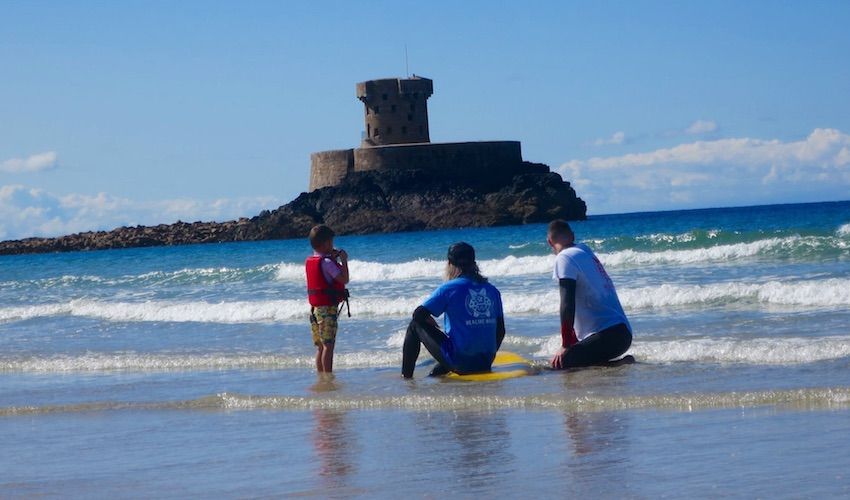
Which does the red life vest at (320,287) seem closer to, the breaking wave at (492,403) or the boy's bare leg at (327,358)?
the boy's bare leg at (327,358)

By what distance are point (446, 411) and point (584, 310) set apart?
1544 mm

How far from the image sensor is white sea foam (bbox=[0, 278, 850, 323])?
12922 millimetres

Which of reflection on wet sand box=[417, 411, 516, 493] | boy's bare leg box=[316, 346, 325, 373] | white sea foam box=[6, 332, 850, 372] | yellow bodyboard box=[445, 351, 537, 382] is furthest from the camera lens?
→ boy's bare leg box=[316, 346, 325, 373]

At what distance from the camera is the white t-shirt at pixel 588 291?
25.4 ft

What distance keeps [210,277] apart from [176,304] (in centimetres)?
852

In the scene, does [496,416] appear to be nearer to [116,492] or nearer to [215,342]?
[116,492]

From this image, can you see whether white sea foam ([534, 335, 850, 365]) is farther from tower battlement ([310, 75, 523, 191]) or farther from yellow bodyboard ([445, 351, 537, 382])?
tower battlement ([310, 75, 523, 191])

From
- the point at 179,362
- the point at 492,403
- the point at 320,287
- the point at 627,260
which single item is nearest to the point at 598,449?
the point at 492,403

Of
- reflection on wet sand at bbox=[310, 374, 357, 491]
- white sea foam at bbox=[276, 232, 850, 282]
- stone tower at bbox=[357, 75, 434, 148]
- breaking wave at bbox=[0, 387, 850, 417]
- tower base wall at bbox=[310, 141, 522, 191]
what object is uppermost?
stone tower at bbox=[357, 75, 434, 148]

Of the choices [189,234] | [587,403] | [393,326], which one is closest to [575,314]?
[587,403]

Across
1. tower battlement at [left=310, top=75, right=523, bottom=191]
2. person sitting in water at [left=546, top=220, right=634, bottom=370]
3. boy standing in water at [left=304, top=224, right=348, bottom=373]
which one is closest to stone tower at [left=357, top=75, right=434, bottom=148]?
tower battlement at [left=310, top=75, right=523, bottom=191]

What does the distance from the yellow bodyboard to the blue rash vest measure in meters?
0.07

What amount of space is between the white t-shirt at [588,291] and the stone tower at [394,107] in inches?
2390

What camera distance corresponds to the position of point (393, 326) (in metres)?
12.9
